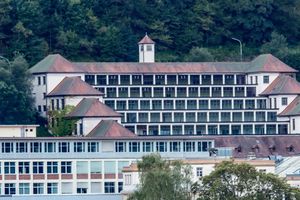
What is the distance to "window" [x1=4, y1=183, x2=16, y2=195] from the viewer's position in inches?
6535

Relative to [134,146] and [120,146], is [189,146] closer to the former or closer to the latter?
[134,146]

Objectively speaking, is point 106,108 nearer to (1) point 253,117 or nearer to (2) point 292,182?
(1) point 253,117

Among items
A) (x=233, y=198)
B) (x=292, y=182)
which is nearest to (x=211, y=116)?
(x=292, y=182)

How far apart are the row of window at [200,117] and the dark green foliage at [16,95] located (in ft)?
27.7

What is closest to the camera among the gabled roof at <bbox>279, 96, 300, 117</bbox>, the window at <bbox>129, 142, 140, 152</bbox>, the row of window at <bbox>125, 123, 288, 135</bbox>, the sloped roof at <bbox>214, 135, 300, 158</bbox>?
the window at <bbox>129, 142, 140, 152</bbox>

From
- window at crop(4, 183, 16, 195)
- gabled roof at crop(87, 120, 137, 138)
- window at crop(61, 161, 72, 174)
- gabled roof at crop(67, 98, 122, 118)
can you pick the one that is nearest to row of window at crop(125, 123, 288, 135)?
gabled roof at crop(67, 98, 122, 118)

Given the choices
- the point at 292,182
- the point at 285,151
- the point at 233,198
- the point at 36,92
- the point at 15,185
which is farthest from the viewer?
the point at 36,92

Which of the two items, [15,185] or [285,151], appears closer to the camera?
[15,185]

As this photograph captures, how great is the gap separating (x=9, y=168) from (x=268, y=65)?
3699 cm

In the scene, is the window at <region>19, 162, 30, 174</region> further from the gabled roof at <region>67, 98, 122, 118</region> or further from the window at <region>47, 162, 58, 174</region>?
the gabled roof at <region>67, 98, 122, 118</region>

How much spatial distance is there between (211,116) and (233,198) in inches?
2313

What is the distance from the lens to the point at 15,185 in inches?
6570

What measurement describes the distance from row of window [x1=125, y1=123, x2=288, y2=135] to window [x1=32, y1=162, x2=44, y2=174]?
23.5 m

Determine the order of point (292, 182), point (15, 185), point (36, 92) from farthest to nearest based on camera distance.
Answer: point (36, 92)
point (15, 185)
point (292, 182)
